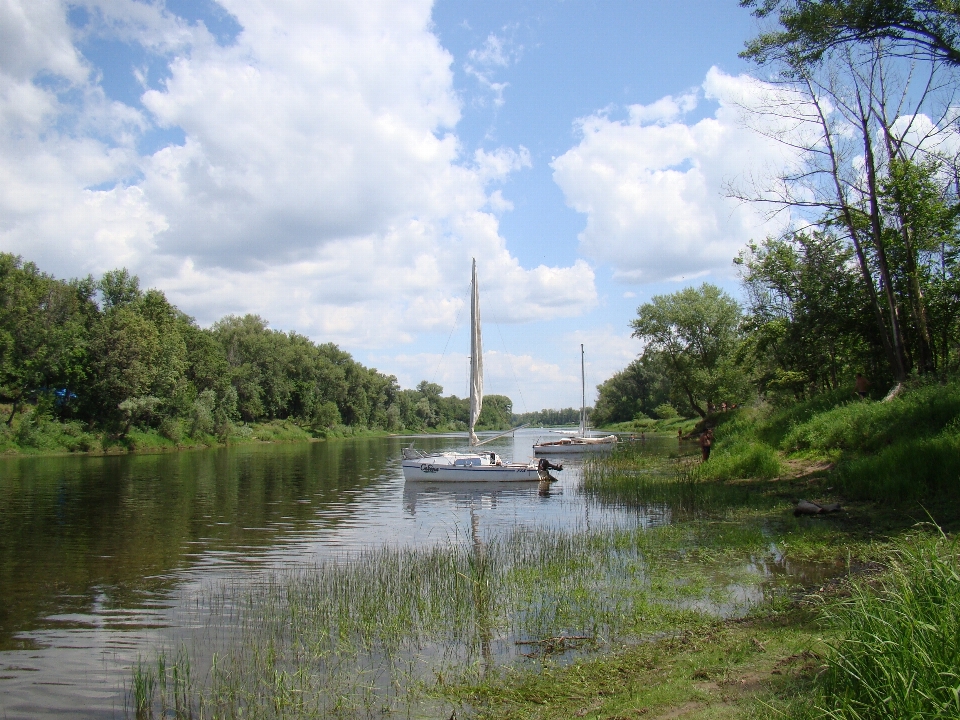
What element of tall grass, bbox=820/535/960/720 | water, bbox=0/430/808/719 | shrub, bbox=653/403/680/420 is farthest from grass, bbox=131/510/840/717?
shrub, bbox=653/403/680/420

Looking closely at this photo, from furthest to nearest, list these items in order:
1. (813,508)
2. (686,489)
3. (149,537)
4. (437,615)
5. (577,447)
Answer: (577,447) < (686,489) < (149,537) < (813,508) < (437,615)

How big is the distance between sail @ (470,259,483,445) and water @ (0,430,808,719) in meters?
4.72

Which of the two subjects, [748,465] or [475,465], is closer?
[748,465]

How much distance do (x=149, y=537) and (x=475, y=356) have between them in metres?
19.6

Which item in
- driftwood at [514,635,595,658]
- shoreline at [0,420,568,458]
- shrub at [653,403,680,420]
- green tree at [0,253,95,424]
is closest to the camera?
driftwood at [514,635,595,658]

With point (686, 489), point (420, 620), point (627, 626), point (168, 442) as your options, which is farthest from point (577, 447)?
point (627, 626)

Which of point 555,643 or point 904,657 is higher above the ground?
point 904,657

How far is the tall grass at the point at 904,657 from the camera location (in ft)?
14.0

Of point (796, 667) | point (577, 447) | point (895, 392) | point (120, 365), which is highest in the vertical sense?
point (120, 365)

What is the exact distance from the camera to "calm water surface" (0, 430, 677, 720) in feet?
32.0

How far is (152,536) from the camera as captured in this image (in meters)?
20.2

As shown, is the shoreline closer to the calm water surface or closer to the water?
the calm water surface

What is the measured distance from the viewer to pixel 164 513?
2514cm

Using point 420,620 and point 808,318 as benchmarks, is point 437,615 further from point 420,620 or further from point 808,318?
point 808,318
